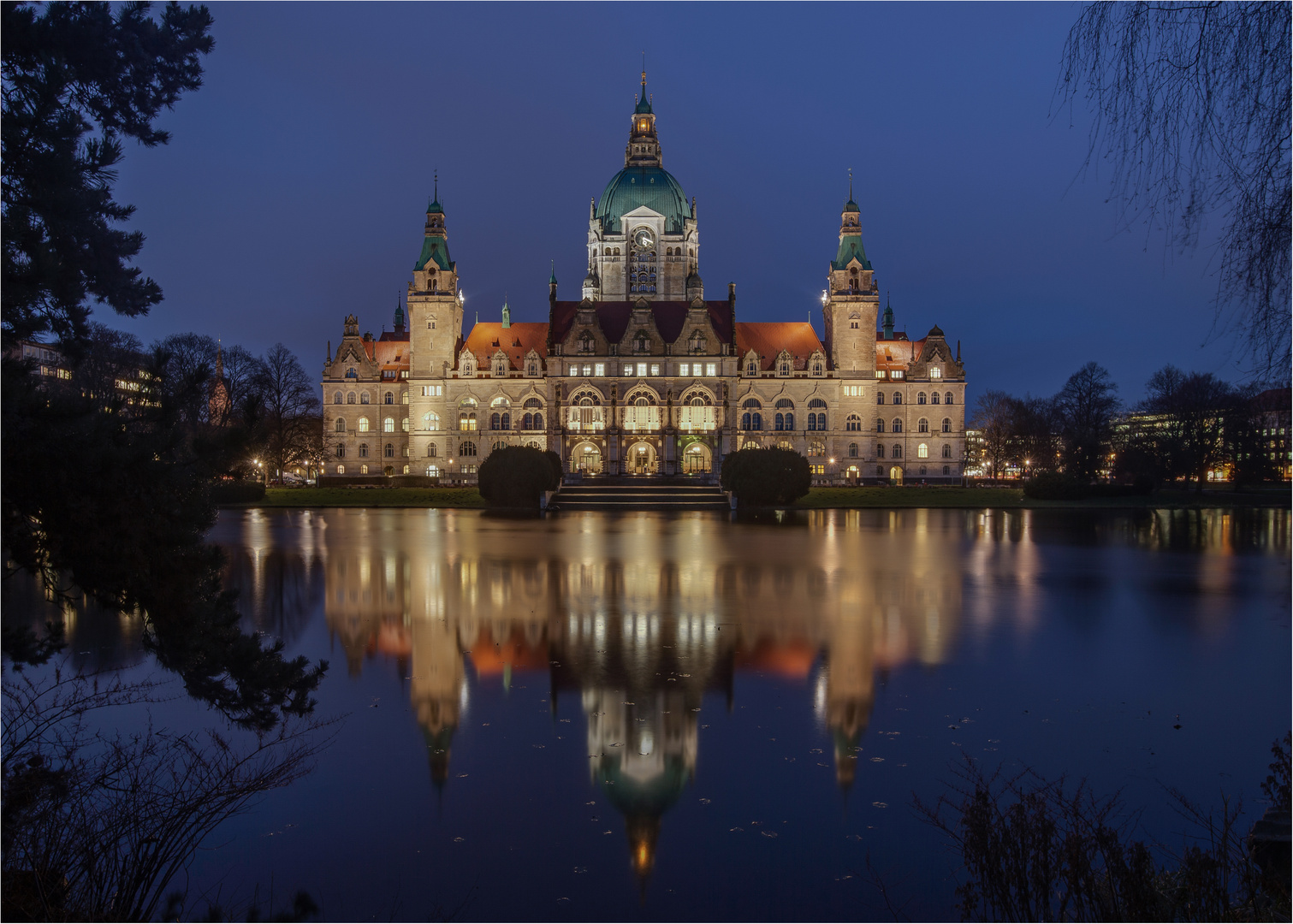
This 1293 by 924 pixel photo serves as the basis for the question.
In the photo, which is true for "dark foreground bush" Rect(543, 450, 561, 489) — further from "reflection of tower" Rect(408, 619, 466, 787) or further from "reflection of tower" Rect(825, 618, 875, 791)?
"reflection of tower" Rect(825, 618, 875, 791)

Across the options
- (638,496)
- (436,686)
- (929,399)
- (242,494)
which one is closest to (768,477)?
(638,496)

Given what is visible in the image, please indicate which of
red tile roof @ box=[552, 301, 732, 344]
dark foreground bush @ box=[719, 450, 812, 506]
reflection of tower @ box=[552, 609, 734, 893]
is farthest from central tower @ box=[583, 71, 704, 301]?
reflection of tower @ box=[552, 609, 734, 893]

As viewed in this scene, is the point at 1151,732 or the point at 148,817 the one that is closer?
the point at 148,817

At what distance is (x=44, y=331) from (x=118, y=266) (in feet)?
3.13

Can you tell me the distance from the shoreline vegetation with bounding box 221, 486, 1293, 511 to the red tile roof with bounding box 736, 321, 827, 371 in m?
20.8

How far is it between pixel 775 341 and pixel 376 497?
126 ft

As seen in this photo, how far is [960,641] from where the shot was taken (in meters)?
13.0

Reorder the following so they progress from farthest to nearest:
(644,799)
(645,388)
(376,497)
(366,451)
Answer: (366,451)
(645,388)
(376,497)
(644,799)

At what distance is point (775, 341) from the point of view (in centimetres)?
7550

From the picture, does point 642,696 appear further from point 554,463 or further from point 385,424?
point 385,424

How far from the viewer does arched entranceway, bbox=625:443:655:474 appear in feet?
229

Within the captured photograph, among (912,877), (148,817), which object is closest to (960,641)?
(912,877)

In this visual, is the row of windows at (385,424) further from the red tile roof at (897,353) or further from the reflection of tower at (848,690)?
the reflection of tower at (848,690)

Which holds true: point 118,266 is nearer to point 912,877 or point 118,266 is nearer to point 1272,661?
point 912,877
